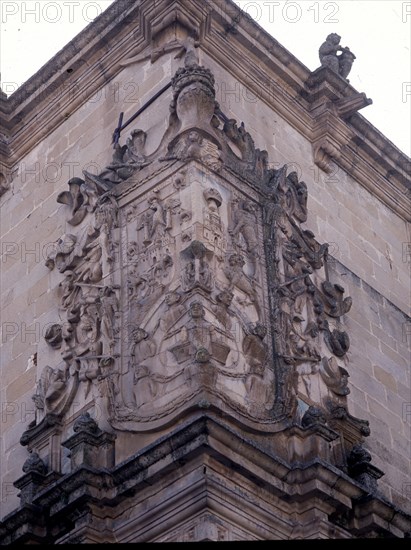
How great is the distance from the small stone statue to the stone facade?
0.08 metres

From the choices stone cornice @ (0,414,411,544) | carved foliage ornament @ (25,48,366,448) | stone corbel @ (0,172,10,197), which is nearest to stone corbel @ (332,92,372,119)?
carved foliage ornament @ (25,48,366,448)

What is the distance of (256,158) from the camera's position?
14.1 metres

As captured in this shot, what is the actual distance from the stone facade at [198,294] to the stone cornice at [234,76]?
23 mm

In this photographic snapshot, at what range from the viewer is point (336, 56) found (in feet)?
56.1

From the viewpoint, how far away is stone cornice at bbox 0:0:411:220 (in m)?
15.1

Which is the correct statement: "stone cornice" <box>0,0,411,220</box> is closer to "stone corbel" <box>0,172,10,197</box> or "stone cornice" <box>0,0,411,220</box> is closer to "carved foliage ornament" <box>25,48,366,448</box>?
"stone corbel" <box>0,172,10,197</box>

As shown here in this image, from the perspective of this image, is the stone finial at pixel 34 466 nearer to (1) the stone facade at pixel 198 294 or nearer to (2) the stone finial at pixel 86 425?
(1) the stone facade at pixel 198 294

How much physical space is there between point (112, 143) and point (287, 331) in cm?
287

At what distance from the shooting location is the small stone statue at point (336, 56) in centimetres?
1679

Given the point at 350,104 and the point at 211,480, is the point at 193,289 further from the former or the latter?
the point at 350,104

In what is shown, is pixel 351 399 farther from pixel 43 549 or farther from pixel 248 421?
pixel 43 549

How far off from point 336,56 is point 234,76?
229 centimetres

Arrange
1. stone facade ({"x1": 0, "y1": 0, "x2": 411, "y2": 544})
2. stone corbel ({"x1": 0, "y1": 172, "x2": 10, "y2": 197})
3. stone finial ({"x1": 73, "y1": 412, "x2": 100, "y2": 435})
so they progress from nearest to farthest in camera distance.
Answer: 1. stone facade ({"x1": 0, "y1": 0, "x2": 411, "y2": 544})
2. stone finial ({"x1": 73, "y1": 412, "x2": 100, "y2": 435})
3. stone corbel ({"x1": 0, "y1": 172, "x2": 10, "y2": 197})

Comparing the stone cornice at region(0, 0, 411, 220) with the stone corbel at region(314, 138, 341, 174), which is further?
the stone corbel at region(314, 138, 341, 174)
